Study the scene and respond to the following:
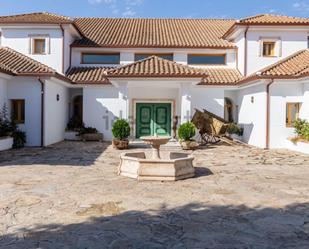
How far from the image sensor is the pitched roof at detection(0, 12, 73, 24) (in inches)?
698

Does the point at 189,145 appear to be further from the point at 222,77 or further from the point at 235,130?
the point at 222,77

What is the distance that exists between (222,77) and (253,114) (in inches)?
145

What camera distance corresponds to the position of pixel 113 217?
16.4 ft

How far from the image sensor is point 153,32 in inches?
866

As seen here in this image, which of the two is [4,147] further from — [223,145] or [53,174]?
[223,145]

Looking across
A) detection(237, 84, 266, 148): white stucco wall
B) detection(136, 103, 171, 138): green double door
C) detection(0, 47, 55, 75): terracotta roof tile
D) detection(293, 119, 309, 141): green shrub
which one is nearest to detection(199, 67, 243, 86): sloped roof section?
detection(237, 84, 266, 148): white stucco wall

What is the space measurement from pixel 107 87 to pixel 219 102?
700 centimetres

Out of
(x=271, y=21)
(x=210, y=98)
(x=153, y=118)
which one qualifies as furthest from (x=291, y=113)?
(x=153, y=118)

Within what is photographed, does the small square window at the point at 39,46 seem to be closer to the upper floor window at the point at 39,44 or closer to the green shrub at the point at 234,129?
the upper floor window at the point at 39,44

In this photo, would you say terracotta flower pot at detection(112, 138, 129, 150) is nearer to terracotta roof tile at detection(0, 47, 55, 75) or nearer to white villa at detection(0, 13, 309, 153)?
white villa at detection(0, 13, 309, 153)

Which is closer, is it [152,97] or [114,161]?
[114,161]

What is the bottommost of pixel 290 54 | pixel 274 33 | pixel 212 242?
pixel 212 242

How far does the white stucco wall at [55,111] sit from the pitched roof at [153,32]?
170 inches

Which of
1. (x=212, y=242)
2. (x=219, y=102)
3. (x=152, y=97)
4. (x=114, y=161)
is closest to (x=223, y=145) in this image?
(x=219, y=102)
